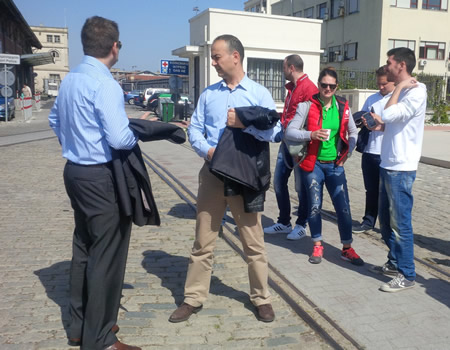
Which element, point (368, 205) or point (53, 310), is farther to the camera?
point (368, 205)

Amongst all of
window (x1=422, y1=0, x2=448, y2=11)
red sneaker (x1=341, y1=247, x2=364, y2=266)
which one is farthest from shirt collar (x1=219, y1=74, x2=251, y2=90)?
window (x1=422, y1=0, x2=448, y2=11)

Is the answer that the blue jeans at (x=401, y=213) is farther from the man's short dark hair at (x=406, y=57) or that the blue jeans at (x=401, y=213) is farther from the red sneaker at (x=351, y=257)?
the man's short dark hair at (x=406, y=57)

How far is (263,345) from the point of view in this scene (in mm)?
3268

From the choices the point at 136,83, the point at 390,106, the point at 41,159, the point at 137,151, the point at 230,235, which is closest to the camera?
the point at 137,151

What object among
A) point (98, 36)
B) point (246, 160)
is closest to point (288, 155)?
point (246, 160)

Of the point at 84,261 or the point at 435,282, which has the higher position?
the point at 84,261

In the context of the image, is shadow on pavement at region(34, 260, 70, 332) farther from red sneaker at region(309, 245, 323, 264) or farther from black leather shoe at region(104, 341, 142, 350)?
red sneaker at region(309, 245, 323, 264)

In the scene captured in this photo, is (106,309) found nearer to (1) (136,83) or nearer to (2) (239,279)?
(2) (239,279)

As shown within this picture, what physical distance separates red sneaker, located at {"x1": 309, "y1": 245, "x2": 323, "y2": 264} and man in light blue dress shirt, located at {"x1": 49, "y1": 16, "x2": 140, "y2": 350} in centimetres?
228

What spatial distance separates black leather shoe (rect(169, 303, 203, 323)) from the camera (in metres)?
3.56

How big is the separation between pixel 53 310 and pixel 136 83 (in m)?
69.9

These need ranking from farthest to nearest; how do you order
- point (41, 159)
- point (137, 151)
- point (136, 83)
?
point (136, 83), point (41, 159), point (137, 151)

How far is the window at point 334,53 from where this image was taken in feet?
128

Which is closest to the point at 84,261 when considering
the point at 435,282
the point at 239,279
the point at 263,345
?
the point at 263,345
